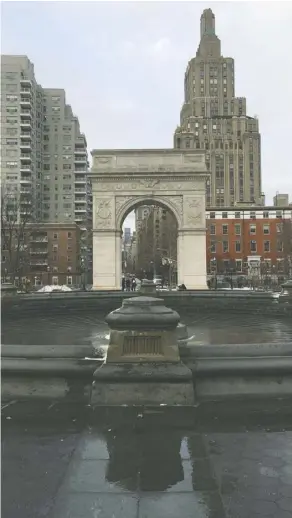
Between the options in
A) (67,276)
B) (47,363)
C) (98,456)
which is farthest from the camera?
(67,276)

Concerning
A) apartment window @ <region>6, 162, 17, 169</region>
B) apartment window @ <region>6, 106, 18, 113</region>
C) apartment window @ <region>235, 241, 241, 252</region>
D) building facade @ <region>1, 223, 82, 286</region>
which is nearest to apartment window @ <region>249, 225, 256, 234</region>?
apartment window @ <region>235, 241, 241, 252</region>

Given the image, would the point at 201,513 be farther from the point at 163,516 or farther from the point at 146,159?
the point at 146,159

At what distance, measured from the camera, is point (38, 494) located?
3.01 metres

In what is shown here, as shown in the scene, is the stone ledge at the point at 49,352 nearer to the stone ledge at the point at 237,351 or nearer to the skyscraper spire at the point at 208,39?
the stone ledge at the point at 237,351

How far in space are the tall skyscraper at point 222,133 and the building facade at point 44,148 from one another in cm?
4080

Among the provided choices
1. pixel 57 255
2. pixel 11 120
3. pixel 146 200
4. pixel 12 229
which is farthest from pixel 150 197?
pixel 11 120

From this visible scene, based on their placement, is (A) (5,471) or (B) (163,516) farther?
(A) (5,471)

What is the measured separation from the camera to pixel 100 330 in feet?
38.7

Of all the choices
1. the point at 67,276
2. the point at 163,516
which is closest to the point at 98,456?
the point at 163,516

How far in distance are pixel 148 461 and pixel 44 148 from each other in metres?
107

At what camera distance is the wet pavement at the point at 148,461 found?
287 cm

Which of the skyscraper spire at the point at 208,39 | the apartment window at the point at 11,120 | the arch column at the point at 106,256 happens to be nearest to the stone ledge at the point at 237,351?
the arch column at the point at 106,256

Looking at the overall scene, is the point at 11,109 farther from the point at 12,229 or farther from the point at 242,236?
the point at 12,229

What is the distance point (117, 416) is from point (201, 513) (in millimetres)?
1819
